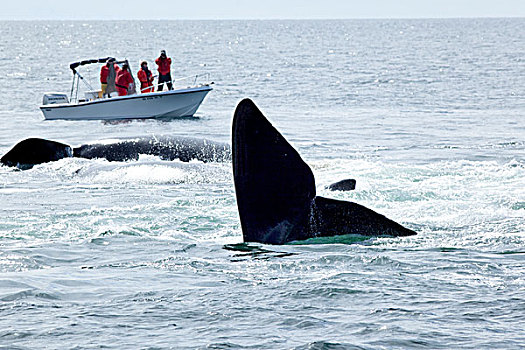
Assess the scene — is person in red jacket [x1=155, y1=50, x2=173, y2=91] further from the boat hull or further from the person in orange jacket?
the boat hull

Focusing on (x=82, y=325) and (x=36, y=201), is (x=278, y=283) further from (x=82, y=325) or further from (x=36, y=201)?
(x=36, y=201)

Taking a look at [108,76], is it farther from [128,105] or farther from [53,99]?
[53,99]

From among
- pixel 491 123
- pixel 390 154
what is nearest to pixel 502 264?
pixel 390 154

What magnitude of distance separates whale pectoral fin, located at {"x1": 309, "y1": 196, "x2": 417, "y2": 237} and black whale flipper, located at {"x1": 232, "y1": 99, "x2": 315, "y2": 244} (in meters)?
0.17

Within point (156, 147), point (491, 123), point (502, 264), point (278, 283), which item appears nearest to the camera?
point (278, 283)

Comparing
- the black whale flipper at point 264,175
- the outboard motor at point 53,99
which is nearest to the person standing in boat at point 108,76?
the outboard motor at point 53,99

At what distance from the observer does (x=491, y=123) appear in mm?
27094

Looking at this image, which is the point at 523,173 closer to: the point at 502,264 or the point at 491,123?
the point at 502,264

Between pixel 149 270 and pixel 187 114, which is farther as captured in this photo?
pixel 187 114

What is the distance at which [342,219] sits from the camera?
8.66 meters

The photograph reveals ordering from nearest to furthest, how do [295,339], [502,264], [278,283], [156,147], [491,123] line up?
[295,339]
[278,283]
[502,264]
[156,147]
[491,123]

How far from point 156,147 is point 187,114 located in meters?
13.7

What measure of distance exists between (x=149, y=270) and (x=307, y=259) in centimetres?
150

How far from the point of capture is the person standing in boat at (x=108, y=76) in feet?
96.2
